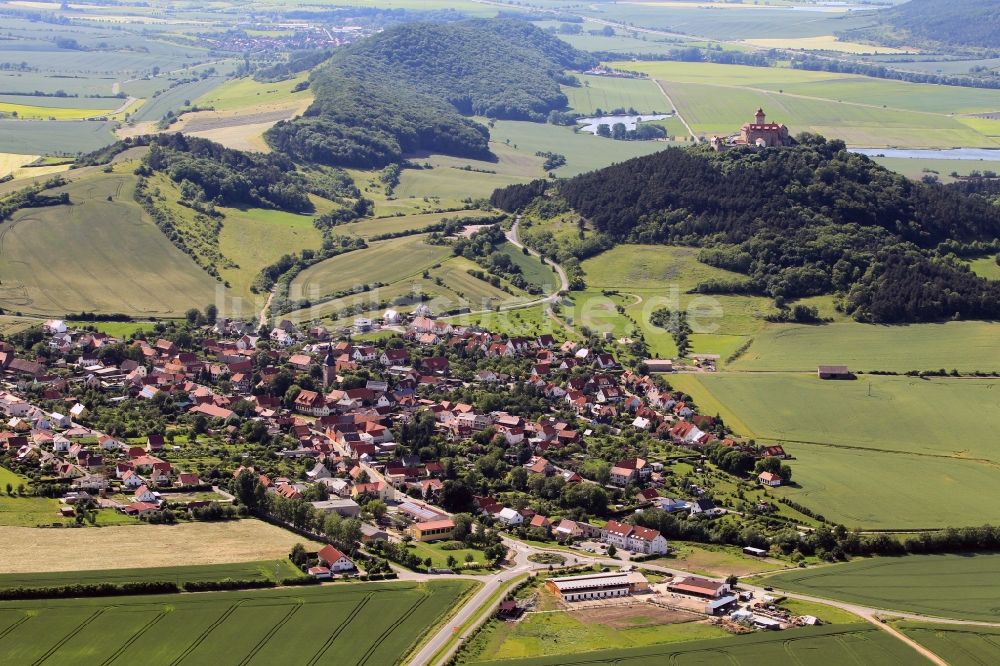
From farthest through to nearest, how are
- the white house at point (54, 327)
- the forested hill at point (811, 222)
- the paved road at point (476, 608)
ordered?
the forested hill at point (811, 222), the white house at point (54, 327), the paved road at point (476, 608)

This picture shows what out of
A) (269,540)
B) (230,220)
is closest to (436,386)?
(269,540)

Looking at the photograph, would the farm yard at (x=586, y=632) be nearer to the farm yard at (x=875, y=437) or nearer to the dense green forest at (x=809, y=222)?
the farm yard at (x=875, y=437)

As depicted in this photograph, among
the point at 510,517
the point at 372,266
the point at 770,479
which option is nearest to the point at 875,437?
the point at 770,479

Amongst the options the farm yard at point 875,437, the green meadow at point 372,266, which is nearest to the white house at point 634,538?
the farm yard at point 875,437

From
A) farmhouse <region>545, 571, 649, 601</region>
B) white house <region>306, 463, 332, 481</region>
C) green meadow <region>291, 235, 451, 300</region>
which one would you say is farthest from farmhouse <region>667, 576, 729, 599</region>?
green meadow <region>291, 235, 451, 300</region>

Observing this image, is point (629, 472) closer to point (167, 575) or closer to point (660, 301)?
point (167, 575)

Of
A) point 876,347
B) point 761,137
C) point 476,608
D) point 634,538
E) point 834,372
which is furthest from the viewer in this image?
point 761,137

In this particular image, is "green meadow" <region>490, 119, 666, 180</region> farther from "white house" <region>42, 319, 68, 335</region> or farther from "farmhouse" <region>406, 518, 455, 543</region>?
"farmhouse" <region>406, 518, 455, 543</region>
